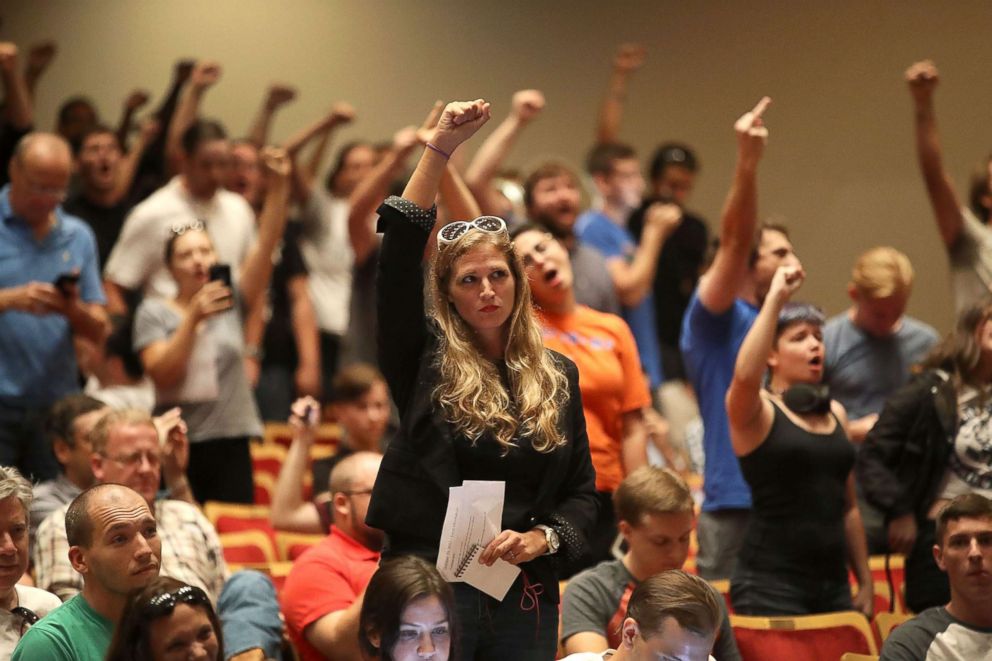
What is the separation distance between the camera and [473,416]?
2.40 meters

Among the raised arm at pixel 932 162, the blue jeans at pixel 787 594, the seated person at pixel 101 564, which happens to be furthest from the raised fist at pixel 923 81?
the seated person at pixel 101 564

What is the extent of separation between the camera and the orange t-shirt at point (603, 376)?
364 cm

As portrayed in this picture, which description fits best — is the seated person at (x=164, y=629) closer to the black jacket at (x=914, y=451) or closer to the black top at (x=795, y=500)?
the black top at (x=795, y=500)

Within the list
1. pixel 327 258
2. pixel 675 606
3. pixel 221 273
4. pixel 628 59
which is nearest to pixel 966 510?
pixel 675 606

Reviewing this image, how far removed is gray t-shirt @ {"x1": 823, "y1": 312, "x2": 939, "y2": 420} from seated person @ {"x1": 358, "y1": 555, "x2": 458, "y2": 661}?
2303 mm

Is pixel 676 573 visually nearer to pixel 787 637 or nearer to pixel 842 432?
pixel 787 637

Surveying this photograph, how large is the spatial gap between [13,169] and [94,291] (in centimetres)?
48

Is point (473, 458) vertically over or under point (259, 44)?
under

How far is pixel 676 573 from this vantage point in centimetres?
256

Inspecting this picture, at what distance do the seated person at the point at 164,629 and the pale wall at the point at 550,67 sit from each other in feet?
17.1

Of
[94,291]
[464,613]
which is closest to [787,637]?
[464,613]

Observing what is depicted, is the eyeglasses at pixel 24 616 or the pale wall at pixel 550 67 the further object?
the pale wall at pixel 550 67

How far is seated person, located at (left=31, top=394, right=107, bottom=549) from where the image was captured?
12.0 ft

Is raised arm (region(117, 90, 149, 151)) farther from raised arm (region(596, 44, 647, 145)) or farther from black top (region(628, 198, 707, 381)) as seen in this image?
black top (region(628, 198, 707, 381))
